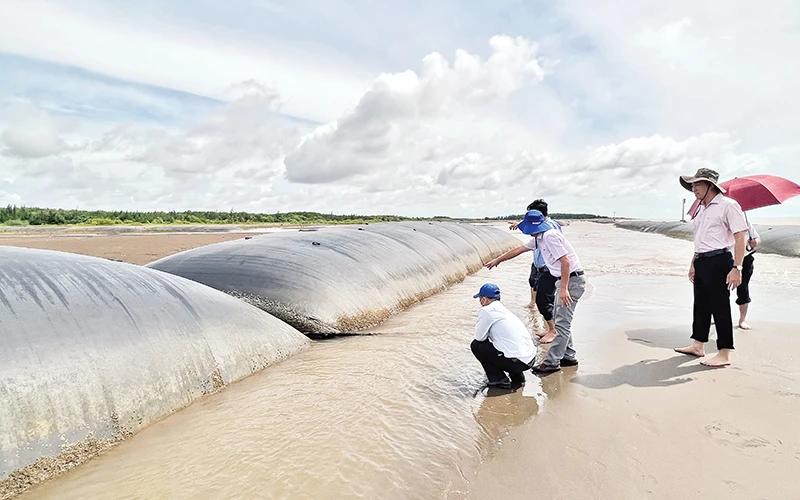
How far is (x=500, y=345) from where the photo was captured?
374 centimetres

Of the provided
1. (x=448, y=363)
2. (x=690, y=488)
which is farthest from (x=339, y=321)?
(x=690, y=488)

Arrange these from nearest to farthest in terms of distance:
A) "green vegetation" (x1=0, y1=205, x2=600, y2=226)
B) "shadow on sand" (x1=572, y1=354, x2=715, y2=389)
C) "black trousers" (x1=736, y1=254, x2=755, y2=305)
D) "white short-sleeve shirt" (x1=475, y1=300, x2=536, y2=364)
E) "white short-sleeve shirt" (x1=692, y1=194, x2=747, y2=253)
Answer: "white short-sleeve shirt" (x1=475, y1=300, x2=536, y2=364) → "shadow on sand" (x1=572, y1=354, x2=715, y2=389) → "white short-sleeve shirt" (x1=692, y1=194, x2=747, y2=253) → "black trousers" (x1=736, y1=254, x2=755, y2=305) → "green vegetation" (x1=0, y1=205, x2=600, y2=226)

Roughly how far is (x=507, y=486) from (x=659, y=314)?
5120 mm

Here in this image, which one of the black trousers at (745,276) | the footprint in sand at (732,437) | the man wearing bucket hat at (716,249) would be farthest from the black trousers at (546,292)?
the black trousers at (745,276)

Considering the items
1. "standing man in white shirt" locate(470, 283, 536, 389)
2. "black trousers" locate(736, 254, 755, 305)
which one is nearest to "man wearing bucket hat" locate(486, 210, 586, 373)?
"standing man in white shirt" locate(470, 283, 536, 389)

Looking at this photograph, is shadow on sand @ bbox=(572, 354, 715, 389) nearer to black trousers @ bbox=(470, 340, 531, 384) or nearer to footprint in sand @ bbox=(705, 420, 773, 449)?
black trousers @ bbox=(470, 340, 531, 384)

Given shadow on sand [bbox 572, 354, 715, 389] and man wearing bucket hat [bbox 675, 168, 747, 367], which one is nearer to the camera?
shadow on sand [bbox 572, 354, 715, 389]

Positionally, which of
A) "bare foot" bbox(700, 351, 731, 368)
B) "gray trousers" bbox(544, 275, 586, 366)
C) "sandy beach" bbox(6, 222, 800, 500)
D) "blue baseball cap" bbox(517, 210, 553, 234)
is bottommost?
"sandy beach" bbox(6, 222, 800, 500)

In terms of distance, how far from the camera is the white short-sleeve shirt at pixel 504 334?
12.2 feet

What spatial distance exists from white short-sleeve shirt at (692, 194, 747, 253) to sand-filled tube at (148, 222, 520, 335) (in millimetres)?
3837

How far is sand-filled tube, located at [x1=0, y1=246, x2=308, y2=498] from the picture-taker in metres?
2.56

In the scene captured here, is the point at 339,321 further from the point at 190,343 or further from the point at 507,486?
the point at 507,486

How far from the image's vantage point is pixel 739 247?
4.02 metres

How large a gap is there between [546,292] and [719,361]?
1605mm
